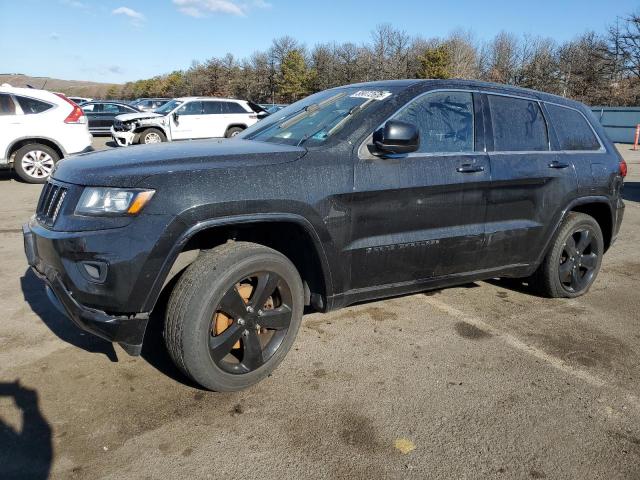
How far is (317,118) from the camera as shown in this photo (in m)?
3.59

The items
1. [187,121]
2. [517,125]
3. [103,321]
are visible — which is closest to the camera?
[103,321]

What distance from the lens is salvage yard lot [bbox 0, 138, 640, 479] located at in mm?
2439

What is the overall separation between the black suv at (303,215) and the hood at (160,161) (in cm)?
1

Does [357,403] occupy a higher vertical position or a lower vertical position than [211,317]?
lower

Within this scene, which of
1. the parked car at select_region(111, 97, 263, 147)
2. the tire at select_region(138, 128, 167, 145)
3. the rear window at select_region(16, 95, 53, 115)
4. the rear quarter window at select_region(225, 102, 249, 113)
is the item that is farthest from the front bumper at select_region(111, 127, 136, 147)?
the rear window at select_region(16, 95, 53, 115)

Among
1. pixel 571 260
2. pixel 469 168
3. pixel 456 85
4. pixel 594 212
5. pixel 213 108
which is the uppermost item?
pixel 213 108

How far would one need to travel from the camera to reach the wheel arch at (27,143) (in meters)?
9.64

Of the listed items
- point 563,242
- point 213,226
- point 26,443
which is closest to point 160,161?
point 213,226

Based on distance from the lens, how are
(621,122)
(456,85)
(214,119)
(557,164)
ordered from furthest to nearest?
(621,122), (214,119), (557,164), (456,85)

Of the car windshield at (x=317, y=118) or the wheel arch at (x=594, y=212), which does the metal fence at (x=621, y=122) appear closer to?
the wheel arch at (x=594, y=212)

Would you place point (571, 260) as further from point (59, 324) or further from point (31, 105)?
point (31, 105)

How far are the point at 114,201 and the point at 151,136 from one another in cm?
1407

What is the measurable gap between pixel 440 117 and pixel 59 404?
293cm

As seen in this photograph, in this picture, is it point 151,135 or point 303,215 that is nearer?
point 303,215
